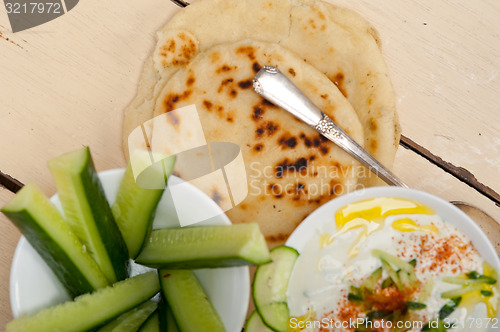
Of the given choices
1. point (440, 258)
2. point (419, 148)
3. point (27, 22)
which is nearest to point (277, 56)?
point (419, 148)

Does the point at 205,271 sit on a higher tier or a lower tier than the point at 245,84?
lower

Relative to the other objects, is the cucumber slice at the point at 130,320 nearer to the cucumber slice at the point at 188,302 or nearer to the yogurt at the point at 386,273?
the cucumber slice at the point at 188,302

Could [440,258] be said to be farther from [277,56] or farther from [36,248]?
[36,248]

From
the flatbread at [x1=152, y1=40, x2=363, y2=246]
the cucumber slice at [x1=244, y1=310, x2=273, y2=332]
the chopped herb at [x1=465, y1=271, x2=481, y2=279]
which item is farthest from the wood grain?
the chopped herb at [x1=465, y1=271, x2=481, y2=279]

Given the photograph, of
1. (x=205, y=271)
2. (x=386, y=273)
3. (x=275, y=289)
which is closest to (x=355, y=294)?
(x=386, y=273)

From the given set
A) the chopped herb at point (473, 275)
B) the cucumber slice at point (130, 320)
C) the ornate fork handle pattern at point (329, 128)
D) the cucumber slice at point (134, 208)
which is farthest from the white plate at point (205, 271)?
the chopped herb at point (473, 275)

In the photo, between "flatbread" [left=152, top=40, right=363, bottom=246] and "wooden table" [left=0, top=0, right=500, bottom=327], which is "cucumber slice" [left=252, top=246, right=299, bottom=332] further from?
"wooden table" [left=0, top=0, right=500, bottom=327]

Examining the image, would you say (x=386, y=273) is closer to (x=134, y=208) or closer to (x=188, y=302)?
(x=188, y=302)
